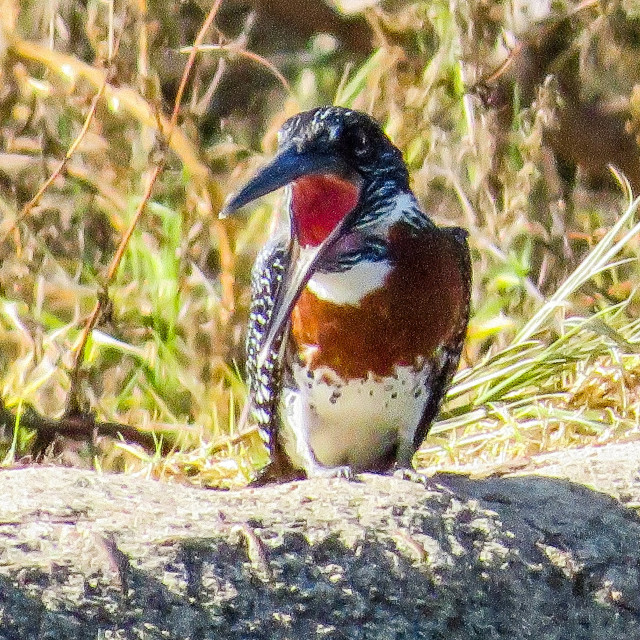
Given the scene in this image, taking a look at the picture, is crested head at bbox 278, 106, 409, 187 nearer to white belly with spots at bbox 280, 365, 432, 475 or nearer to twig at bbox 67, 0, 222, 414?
white belly with spots at bbox 280, 365, 432, 475

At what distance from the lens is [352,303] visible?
122 inches

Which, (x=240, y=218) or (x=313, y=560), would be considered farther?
(x=240, y=218)

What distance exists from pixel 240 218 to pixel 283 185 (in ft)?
7.60

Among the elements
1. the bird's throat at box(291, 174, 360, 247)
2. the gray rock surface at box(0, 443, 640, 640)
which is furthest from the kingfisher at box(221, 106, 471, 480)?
the gray rock surface at box(0, 443, 640, 640)

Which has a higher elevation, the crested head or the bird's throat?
the crested head

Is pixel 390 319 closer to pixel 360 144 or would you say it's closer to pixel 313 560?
pixel 360 144

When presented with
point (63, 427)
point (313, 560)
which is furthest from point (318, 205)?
point (63, 427)

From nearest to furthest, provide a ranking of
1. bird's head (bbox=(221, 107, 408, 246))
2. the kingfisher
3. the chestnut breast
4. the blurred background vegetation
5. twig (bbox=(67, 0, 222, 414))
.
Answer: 1. bird's head (bbox=(221, 107, 408, 246))
2. the kingfisher
3. the chestnut breast
4. twig (bbox=(67, 0, 222, 414))
5. the blurred background vegetation

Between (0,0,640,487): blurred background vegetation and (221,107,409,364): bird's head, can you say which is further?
(0,0,640,487): blurred background vegetation

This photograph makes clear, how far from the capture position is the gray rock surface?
2129 millimetres

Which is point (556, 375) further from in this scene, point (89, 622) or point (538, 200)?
point (89, 622)

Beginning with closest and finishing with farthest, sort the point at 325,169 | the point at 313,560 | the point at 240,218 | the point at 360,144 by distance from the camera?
the point at 313,560 → the point at 325,169 → the point at 360,144 → the point at 240,218

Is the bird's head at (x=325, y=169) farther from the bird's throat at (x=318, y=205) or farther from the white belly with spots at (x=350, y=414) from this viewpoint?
the white belly with spots at (x=350, y=414)

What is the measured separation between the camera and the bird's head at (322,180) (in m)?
2.85
